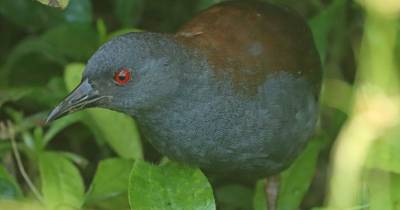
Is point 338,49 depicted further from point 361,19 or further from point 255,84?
point 255,84

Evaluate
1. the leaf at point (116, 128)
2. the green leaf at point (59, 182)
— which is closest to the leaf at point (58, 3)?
the green leaf at point (59, 182)

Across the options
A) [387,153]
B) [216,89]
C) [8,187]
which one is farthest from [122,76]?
[387,153]

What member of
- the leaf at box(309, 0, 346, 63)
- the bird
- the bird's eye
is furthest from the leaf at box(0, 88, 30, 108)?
the leaf at box(309, 0, 346, 63)

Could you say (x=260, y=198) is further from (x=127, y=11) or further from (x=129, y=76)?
(x=127, y=11)

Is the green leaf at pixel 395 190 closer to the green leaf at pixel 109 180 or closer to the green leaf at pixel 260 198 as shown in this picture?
the green leaf at pixel 260 198

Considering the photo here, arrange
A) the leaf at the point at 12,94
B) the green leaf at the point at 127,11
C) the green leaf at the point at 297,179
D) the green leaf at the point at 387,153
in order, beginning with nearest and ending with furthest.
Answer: the green leaf at the point at 387,153
the green leaf at the point at 297,179
the leaf at the point at 12,94
the green leaf at the point at 127,11

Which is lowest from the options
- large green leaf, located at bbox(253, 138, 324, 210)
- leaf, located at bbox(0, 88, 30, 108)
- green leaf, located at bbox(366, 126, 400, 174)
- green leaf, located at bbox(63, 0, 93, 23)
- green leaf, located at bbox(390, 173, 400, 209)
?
large green leaf, located at bbox(253, 138, 324, 210)

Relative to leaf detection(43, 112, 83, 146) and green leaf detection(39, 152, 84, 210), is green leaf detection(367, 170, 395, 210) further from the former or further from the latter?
leaf detection(43, 112, 83, 146)

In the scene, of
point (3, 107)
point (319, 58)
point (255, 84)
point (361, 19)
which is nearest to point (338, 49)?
point (361, 19)
